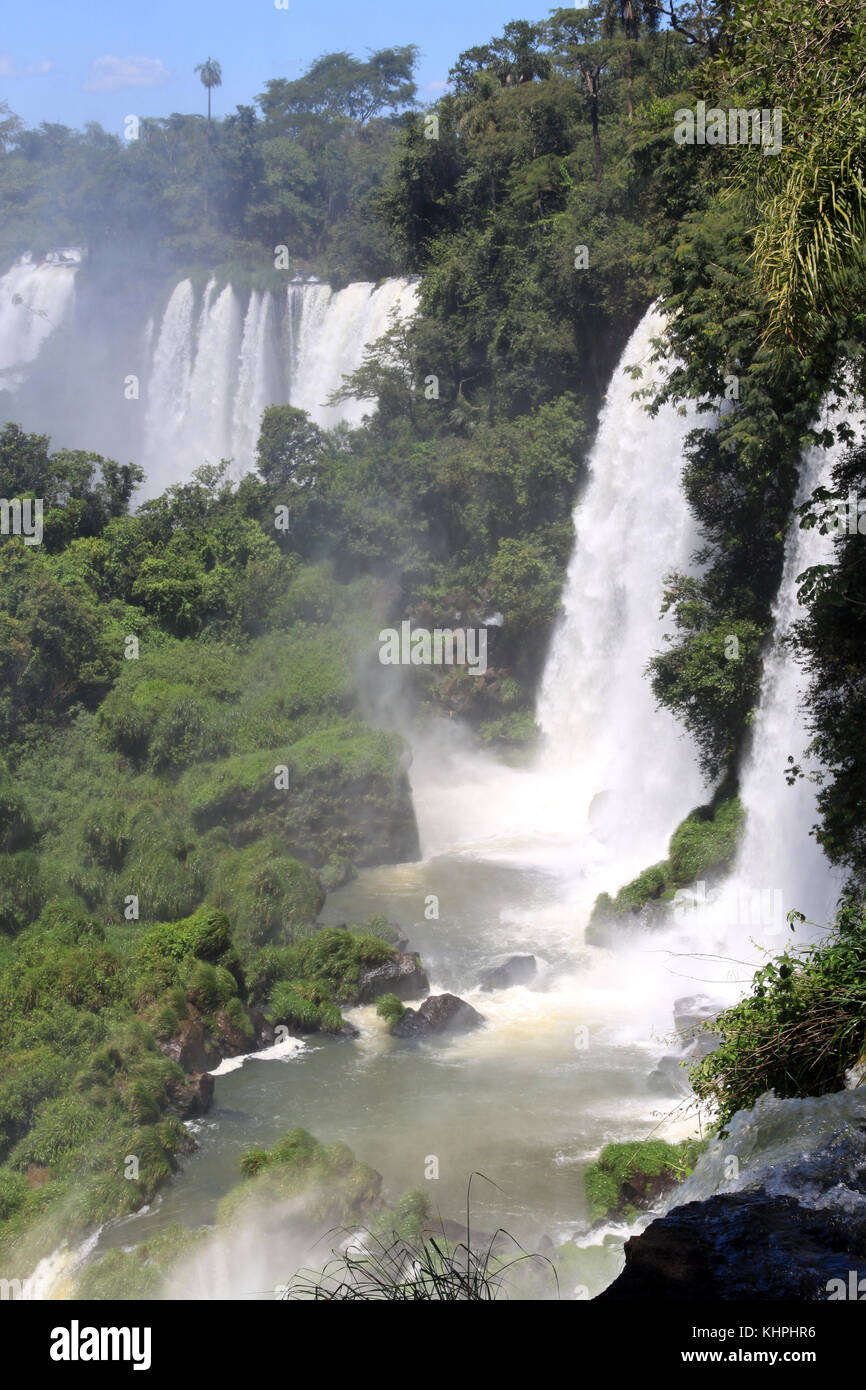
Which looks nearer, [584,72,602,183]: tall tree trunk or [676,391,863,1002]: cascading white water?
[676,391,863,1002]: cascading white water

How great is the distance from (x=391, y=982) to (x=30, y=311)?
45229 millimetres

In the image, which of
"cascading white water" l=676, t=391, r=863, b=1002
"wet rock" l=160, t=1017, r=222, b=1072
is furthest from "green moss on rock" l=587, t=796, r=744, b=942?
"wet rock" l=160, t=1017, r=222, b=1072

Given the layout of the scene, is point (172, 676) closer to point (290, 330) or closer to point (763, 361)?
point (763, 361)

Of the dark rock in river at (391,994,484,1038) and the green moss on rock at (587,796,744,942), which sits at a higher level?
the green moss on rock at (587,796,744,942)

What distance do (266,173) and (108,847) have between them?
41479 mm

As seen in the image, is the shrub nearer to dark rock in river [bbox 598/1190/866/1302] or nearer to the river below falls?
dark rock in river [bbox 598/1190/866/1302]

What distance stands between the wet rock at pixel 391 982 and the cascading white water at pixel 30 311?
43.5 metres

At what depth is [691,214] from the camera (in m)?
16.8

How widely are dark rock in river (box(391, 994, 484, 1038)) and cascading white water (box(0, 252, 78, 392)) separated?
147ft

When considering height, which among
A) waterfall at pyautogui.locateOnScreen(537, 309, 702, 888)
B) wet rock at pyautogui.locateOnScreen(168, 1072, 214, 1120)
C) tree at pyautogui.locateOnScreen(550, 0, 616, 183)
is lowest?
wet rock at pyautogui.locateOnScreen(168, 1072, 214, 1120)

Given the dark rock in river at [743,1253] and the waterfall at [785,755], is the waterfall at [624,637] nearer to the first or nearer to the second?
the waterfall at [785,755]

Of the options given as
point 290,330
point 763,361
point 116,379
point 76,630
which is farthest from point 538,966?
point 116,379

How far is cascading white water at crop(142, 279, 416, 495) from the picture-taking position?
3950 centimetres

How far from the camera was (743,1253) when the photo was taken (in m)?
4.05
